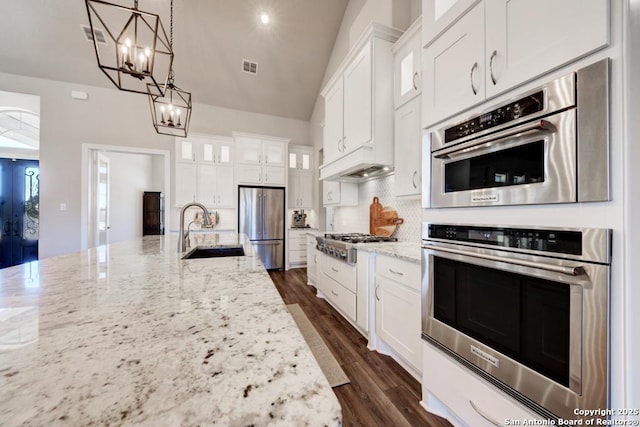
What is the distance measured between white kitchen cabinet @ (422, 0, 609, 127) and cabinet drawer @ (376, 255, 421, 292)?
912 mm

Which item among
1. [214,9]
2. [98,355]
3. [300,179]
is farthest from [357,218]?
[214,9]

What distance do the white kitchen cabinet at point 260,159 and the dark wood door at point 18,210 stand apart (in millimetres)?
3898

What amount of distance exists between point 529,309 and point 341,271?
5.70 feet

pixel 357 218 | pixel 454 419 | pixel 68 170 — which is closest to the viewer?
pixel 454 419

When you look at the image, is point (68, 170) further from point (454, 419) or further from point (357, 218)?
point (454, 419)

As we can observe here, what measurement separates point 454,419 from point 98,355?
1.68 meters

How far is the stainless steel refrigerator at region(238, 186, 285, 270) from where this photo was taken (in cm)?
469

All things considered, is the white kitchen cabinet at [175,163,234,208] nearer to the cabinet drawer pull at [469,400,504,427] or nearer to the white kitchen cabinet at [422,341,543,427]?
the white kitchen cabinet at [422,341,543,427]

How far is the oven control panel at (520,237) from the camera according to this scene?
2.69ft

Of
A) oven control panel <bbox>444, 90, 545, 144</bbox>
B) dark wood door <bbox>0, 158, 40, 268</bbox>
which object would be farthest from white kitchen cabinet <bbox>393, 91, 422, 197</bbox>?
dark wood door <bbox>0, 158, 40, 268</bbox>

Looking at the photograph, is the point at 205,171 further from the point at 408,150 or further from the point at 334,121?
the point at 408,150

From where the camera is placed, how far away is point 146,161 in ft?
23.3

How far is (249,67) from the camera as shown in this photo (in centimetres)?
442

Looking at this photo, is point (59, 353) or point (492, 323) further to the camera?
point (492, 323)
